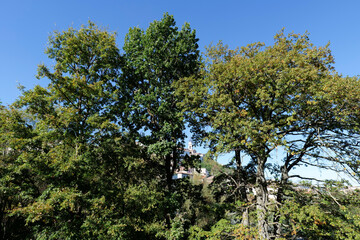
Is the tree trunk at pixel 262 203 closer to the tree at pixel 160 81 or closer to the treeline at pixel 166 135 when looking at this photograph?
the treeline at pixel 166 135

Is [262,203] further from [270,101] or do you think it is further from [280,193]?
[270,101]

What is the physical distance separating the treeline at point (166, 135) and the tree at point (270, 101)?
7cm

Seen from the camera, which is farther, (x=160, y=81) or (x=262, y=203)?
(x=160, y=81)

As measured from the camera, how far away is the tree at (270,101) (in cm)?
869

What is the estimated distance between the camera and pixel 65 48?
451 inches

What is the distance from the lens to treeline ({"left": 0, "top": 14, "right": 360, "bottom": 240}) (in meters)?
8.78

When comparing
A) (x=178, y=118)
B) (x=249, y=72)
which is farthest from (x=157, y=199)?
(x=249, y=72)

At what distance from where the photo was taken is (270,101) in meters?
9.92

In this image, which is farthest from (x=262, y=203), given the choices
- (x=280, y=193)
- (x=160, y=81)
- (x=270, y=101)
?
(x=160, y=81)

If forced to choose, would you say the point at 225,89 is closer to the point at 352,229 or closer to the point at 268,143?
the point at 268,143

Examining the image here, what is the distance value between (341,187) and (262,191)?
3555 millimetres

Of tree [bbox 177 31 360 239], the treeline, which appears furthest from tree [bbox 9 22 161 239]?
tree [bbox 177 31 360 239]

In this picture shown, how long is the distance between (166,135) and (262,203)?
6738 mm

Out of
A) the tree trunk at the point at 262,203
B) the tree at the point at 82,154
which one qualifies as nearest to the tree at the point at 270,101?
the tree trunk at the point at 262,203
